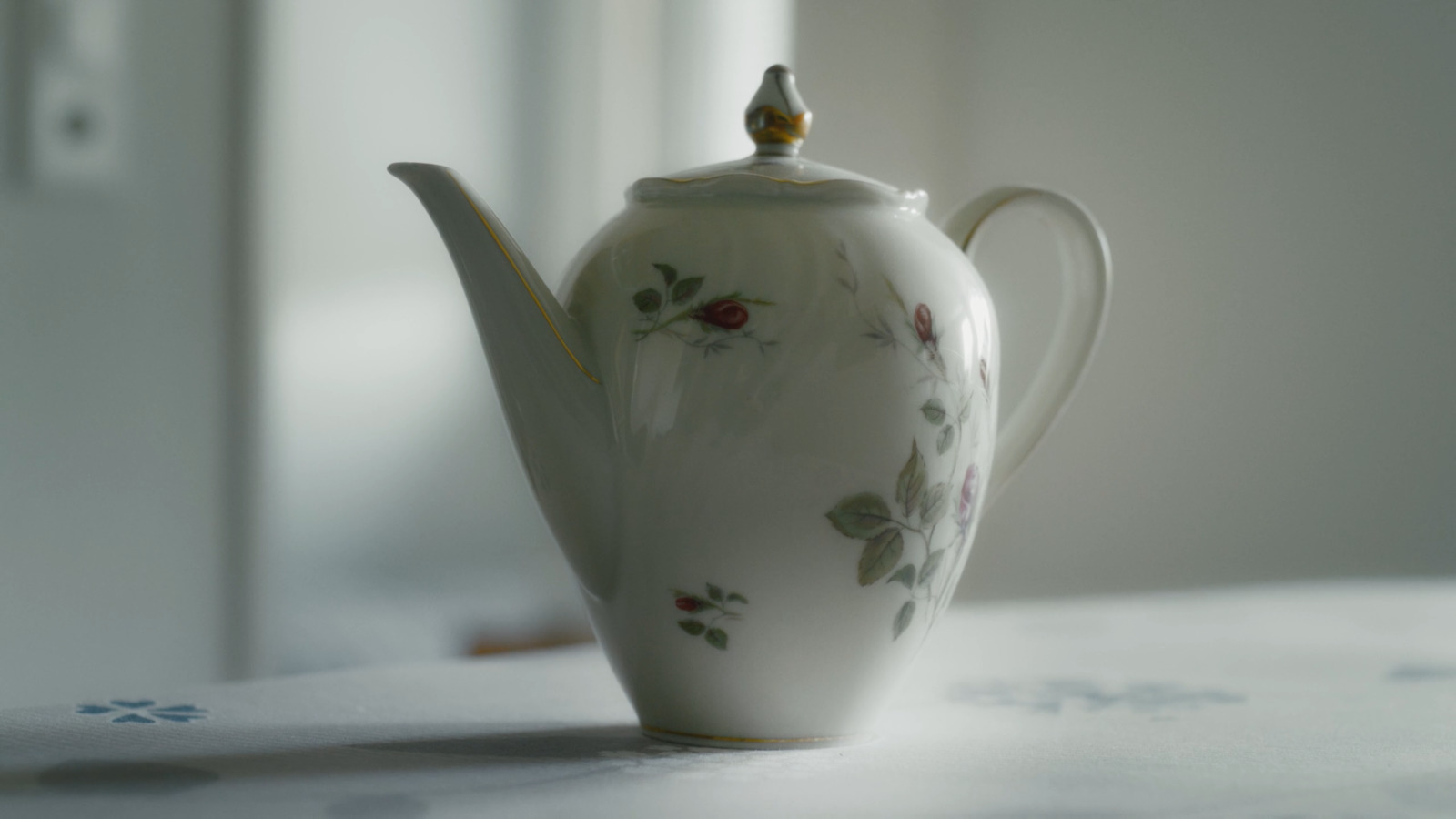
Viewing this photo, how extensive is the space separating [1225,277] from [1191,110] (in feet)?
0.85

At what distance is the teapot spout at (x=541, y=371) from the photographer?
51 cm

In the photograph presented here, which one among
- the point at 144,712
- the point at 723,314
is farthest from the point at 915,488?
the point at 144,712

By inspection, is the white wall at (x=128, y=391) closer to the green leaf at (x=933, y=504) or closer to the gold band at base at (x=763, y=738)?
the gold band at base at (x=763, y=738)

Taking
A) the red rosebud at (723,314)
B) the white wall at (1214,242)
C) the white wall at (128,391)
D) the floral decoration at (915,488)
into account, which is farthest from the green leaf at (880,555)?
the white wall at (1214,242)

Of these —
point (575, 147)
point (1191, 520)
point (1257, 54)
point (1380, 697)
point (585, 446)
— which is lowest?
point (1191, 520)

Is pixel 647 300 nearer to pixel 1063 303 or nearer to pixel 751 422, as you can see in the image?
pixel 751 422

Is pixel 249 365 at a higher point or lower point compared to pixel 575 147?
lower

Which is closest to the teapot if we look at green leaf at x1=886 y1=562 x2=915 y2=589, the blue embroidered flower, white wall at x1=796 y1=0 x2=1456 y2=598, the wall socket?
green leaf at x1=886 y1=562 x2=915 y2=589

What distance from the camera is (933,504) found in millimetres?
518

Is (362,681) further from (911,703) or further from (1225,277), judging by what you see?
(1225,277)

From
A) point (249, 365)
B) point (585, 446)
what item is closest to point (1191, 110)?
point (249, 365)

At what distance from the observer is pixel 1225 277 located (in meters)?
1.91

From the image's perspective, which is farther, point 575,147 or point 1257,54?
point 1257,54

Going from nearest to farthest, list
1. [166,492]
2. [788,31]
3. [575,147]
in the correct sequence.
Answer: [166,492]
[575,147]
[788,31]
